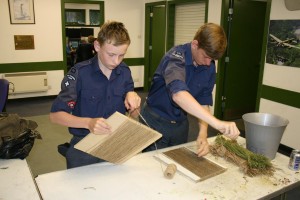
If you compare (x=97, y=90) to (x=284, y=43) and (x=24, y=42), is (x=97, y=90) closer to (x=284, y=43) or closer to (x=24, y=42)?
(x=284, y=43)

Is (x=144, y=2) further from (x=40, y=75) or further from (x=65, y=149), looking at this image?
(x=65, y=149)

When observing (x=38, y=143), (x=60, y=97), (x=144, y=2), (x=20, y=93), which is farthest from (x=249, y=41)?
(x=20, y=93)

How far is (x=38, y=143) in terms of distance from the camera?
12.3 feet

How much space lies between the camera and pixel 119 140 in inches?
54.4

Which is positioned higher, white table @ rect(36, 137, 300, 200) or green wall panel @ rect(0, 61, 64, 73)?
green wall panel @ rect(0, 61, 64, 73)

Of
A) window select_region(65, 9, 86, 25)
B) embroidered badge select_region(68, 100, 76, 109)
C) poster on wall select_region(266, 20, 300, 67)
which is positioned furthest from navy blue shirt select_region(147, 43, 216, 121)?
window select_region(65, 9, 86, 25)

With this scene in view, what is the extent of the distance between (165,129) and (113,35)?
0.79 metres

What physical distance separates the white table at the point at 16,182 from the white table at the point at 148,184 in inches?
1.8

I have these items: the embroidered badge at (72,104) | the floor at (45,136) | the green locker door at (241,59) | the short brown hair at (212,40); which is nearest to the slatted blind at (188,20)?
the green locker door at (241,59)

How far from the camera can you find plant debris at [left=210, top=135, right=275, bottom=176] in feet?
4.95

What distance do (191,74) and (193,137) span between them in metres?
2.41

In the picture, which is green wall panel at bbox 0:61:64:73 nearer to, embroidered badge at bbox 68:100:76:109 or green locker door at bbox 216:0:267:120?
green locker door at bbox 216:0:267:120

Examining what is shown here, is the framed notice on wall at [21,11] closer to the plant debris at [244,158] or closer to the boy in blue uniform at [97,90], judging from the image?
the boy in blue uniform at [97,90]

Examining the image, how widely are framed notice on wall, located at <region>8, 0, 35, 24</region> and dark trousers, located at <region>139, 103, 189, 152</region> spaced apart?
455 cm
